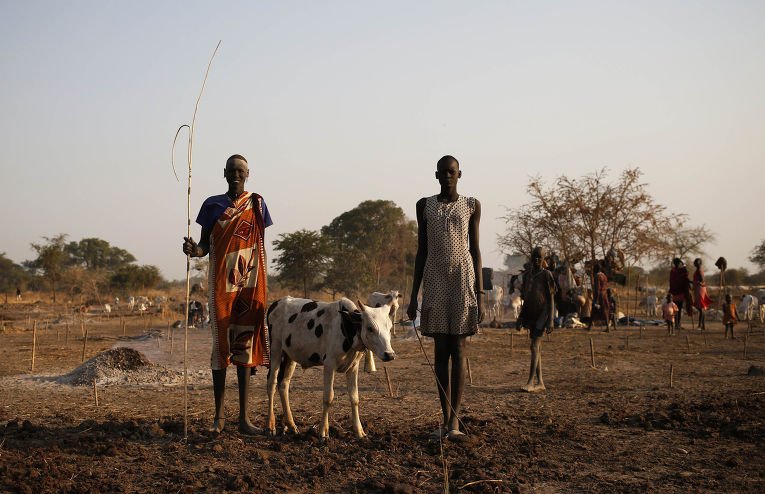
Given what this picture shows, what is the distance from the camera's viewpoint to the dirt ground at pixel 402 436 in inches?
177

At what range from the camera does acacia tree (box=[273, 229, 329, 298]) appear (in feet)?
116

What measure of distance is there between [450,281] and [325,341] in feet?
4.21

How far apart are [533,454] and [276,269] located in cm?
3163

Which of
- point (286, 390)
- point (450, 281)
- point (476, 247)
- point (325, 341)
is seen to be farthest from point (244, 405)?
point (476, 247)

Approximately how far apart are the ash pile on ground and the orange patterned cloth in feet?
14.8

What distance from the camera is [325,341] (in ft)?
19.2

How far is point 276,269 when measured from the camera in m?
35.9

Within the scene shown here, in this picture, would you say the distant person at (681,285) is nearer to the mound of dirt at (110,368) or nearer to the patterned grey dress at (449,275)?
the patterned grey dress at (449,275)

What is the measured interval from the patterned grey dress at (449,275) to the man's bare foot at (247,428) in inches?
70.5

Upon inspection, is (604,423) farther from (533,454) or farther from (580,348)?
(580,348)

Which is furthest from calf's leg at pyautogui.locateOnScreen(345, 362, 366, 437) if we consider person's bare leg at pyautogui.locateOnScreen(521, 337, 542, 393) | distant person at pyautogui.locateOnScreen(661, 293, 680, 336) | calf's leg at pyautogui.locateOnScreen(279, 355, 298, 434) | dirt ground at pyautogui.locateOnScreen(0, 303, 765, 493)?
distant person at pyautogui.locateOnScreen(661, 293, 680, 336)

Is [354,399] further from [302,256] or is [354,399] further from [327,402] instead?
[302,256]

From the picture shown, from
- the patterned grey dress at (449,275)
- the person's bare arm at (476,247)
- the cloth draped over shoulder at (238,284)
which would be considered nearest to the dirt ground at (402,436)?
the cloth draped over shoulder at (238,284)

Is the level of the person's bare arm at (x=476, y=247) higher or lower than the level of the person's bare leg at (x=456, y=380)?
higher
